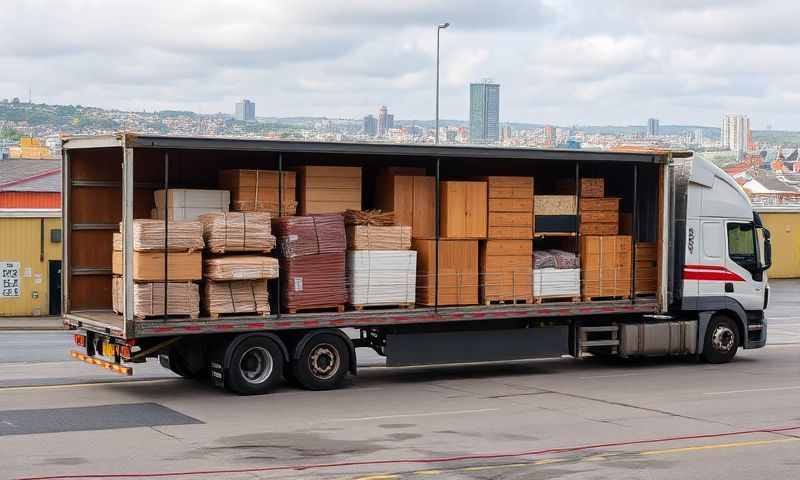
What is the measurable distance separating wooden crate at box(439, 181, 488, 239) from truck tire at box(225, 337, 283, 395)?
3.62m

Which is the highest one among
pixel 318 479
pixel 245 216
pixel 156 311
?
pixel 245 216

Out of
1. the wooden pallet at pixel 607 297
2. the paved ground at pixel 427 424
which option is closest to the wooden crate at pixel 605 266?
the wooden pallet at pixel 607 297

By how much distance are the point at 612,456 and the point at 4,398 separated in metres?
8.66

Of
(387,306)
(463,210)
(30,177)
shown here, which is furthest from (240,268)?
(30,177)

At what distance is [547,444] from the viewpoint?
13.5 meters

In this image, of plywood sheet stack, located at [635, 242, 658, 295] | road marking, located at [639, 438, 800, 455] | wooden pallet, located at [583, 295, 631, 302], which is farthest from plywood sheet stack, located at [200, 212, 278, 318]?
plywood sheet stack, located at [635, 242, 658, 295]

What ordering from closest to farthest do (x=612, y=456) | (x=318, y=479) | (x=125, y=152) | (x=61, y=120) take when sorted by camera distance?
1. (x=318, y=479)
2. (x=612, y=456)
3. (x=125, y=152)
4. (x=61, y=120)

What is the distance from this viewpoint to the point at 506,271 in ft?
64.5

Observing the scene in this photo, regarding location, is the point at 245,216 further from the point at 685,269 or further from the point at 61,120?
the point at 61,120

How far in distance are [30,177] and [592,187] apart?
3901 cm

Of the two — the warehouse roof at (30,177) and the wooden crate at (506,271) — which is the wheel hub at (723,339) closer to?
the wooden crate at (506,271)

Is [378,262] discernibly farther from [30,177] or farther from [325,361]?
[30,177]

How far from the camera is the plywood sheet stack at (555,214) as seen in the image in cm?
2017

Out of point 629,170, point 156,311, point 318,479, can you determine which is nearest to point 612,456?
point 318,479
